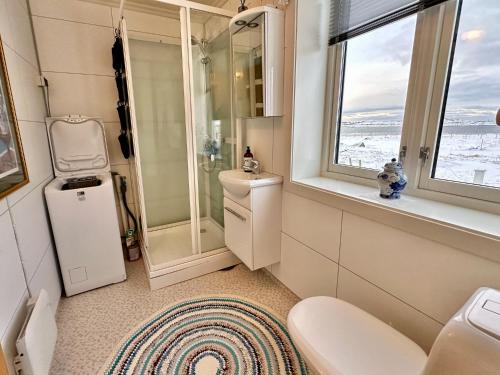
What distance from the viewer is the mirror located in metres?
1.62

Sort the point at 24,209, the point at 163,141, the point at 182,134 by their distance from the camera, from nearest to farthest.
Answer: the point at 24,209, the point at 182,134, the point at 163,141

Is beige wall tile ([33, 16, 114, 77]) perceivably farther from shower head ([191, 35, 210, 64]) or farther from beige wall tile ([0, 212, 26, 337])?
beige wall tile ([0, 212, 26, 337])

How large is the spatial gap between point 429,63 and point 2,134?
1.96 metres

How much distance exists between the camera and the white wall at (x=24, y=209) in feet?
3.44

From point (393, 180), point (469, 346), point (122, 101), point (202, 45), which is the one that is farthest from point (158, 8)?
point (469, 346)

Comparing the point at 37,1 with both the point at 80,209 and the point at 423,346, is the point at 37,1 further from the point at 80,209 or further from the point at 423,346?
the point at 423,346

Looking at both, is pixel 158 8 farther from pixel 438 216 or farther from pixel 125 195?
pixel 438 216

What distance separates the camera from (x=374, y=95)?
1393mm

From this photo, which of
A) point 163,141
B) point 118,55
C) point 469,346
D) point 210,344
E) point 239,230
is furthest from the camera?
point 163,141

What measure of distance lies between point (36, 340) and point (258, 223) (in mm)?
1254

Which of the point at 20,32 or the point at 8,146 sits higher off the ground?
the point at 20,32

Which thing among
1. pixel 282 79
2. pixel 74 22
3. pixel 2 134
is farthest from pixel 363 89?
pixel 74 22

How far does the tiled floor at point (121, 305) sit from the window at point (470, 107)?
129 cm

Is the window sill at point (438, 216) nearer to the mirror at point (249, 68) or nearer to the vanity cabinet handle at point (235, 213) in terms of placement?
the vanity cabinet handle at point (235, 213)
